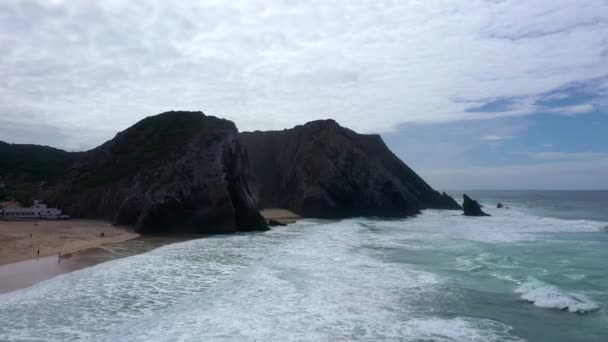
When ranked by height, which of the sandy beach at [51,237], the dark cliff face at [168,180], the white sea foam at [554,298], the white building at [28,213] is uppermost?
the dark cliff face at [168,180]

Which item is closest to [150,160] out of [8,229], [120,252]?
[8,229]

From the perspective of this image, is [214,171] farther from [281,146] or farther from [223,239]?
[281,146]

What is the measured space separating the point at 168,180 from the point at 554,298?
29785mm

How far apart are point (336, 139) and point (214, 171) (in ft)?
109

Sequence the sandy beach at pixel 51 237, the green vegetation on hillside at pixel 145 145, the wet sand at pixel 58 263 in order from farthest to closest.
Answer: the green vegetation on hillside at pixel 145 145 < the sandy beach at pixel 51 237 < the wet sand at pixel 58 263

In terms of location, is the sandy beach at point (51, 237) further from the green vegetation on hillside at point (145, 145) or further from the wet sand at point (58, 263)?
the green vegetation on hillside at point (145, 145)

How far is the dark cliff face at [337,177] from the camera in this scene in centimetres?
6294

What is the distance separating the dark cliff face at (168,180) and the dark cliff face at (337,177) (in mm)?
18690

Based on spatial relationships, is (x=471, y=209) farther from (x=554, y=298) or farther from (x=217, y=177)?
(x=554, y=298)

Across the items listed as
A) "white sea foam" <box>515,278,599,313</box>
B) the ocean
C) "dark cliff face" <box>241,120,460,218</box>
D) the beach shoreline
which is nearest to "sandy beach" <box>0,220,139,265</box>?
the beach shoreline

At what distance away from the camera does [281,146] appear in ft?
268

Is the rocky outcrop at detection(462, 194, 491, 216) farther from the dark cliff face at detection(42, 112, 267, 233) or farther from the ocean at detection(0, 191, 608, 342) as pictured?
the ocean at detection(0, 191, 608, 342)

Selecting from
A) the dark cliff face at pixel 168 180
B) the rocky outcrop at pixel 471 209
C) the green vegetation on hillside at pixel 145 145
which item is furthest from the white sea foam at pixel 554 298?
the rocky outcrop at pixel 471 209

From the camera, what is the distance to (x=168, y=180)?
3706 cm
